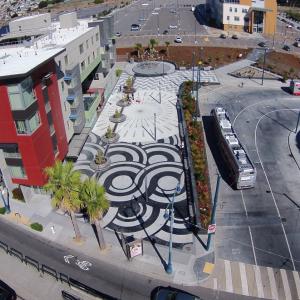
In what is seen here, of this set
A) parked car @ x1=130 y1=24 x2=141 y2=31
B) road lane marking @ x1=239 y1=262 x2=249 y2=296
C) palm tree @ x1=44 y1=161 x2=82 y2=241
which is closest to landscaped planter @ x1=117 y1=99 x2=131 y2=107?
palm tree @ x1=44 y1=161 x2=82 y2=241

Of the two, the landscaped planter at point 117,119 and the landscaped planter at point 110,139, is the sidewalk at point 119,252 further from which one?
the landscaped planter at point 117,119

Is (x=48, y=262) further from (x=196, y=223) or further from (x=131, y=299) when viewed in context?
(x=196, y=223)

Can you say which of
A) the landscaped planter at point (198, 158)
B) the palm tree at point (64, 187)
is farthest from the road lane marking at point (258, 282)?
the palm tree at point (64, 187)

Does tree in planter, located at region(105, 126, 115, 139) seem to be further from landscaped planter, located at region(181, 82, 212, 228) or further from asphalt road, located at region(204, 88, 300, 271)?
asphalt road, located at region(204, 88, 300, 271)

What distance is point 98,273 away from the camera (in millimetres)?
39812

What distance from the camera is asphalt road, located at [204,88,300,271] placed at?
41781 millimetres

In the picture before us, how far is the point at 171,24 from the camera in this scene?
519ft

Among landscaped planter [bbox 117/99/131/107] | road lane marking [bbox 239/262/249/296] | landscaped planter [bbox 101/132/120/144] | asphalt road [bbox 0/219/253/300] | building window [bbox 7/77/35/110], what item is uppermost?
building window [bbox 7/77/35/110]

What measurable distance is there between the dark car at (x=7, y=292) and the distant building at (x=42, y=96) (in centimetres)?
1453

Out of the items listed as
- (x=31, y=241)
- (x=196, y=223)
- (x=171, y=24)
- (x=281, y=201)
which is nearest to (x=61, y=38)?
(x=31, y=241)

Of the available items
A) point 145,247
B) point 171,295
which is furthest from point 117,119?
point 171,295

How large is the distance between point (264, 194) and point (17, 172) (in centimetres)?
3490

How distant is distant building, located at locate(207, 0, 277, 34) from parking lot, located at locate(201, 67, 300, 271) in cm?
6429

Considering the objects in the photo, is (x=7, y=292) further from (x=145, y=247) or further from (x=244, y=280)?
(x=244, y=280)
